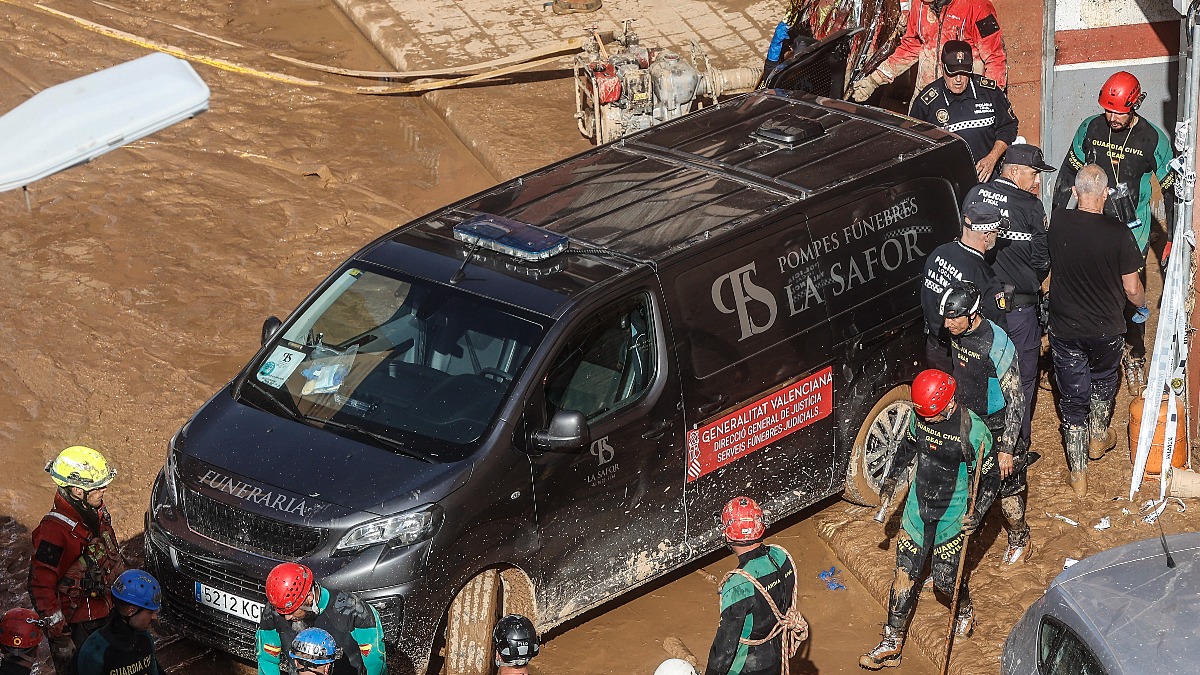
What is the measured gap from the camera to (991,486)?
7.84m

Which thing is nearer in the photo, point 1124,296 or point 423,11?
point 1124,296

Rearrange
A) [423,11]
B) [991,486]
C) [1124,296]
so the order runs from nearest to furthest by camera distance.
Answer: [991,486] → [1124,296] → [423,11]

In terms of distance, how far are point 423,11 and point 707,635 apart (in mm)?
10019

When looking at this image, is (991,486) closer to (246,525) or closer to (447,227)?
(447,227)

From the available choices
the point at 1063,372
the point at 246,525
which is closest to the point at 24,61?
the point at 246,525

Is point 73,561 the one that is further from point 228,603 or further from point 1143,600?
point 1143,600

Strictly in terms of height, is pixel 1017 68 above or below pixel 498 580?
above

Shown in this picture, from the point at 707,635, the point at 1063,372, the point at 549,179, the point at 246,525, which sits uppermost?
the point at 549,179

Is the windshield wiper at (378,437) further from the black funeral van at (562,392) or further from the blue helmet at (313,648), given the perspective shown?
the blue helmet at (313,648)

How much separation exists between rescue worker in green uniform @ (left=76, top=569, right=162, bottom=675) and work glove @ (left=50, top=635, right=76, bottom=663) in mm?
464

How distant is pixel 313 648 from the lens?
6023 mm

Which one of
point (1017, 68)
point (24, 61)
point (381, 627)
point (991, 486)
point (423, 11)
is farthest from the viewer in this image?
point (423, 11)

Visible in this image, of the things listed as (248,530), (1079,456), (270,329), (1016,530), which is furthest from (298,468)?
(1079,456)

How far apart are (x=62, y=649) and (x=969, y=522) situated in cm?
462
